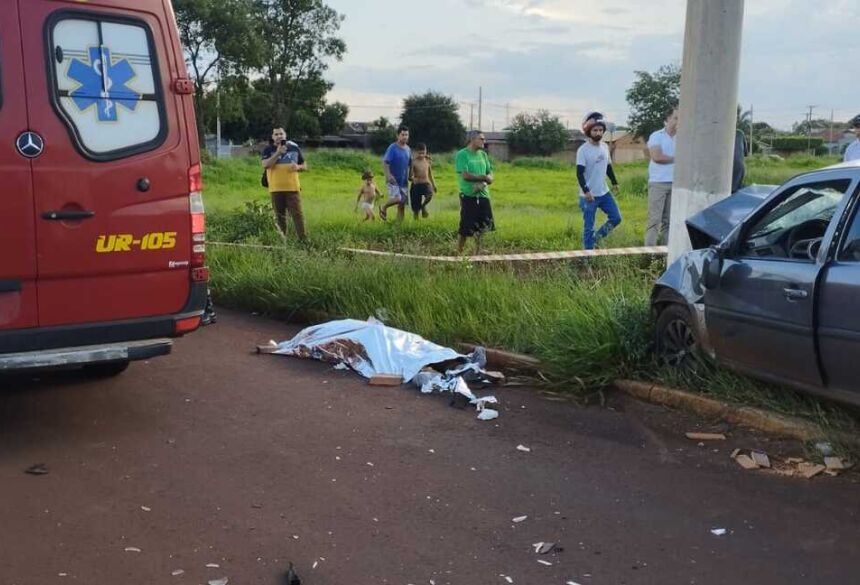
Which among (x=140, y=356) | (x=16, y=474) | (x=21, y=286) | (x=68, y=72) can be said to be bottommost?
(x=16, y=474)

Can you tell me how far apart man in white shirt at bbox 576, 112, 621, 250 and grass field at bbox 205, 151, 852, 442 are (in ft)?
3.66

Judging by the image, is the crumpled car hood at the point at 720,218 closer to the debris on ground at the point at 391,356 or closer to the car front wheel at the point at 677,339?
the car front wheel at the point at 677,339

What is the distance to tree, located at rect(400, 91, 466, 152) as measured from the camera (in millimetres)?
77625

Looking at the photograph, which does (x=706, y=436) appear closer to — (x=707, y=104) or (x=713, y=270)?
(x=713, y=270)

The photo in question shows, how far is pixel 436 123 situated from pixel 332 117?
30.0 ft

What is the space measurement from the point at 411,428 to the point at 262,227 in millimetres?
7468

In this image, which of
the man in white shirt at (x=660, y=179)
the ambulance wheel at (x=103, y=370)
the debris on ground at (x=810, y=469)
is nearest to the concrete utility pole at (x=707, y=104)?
the debris on ground at (x=810, y=469)

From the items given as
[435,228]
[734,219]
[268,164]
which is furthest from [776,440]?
[435,228]

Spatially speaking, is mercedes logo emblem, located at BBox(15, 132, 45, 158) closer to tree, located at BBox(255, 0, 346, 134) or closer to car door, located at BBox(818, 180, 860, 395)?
car door, located at BBox(818, 180, 860, 395)

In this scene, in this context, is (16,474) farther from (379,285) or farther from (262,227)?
(262,227)

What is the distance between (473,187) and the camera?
11242 mm

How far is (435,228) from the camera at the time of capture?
14.6 meters

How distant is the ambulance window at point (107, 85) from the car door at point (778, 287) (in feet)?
11.3

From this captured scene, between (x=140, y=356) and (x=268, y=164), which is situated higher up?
(x=268, y=164)
